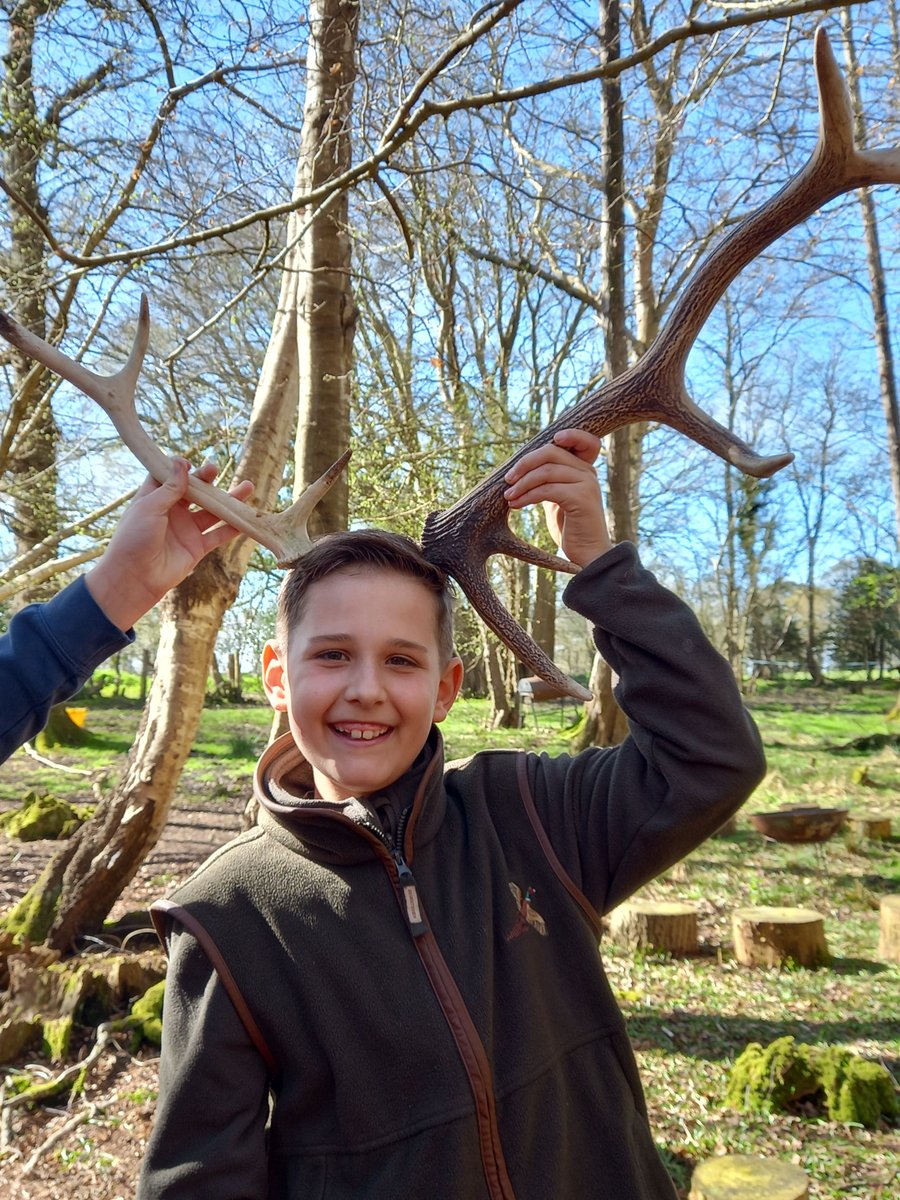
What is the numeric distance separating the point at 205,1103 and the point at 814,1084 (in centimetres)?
296

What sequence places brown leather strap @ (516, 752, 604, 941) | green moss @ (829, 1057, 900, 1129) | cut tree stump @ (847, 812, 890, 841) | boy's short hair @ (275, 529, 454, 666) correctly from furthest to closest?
cut tree stump @ (847, 812, 890, 841), green moss @ (829, 1057, 900, 1129), boy's short hair @ (275, 529, 454, 666), brown leather strap @ (516, 752, 604, 941)

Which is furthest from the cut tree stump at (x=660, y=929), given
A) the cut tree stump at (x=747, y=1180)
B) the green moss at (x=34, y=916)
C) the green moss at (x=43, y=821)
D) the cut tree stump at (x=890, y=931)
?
the green moss at (x=43, y=821)

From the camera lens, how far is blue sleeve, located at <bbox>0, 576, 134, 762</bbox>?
1.41 meters

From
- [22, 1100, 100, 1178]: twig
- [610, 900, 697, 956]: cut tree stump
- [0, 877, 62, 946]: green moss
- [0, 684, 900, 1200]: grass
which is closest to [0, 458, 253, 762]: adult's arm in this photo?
[22, 1100, 100, 1178]: twig

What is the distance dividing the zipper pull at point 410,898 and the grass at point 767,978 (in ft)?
7.47

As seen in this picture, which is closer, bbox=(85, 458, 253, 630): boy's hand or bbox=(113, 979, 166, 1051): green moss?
bbox=(85, 458, 253, 630): boy's hand

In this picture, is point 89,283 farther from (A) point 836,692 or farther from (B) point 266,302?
(A) point 836,692

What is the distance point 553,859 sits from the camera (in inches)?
59.9

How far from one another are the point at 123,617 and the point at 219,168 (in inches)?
140

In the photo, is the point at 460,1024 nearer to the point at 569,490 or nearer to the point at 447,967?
the point at 447,967

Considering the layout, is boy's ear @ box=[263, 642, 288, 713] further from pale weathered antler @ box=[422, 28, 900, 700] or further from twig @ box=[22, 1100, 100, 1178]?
twig @ box=[22, 1100, 100, 1178]

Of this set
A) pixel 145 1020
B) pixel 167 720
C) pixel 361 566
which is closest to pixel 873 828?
pixel 167 720

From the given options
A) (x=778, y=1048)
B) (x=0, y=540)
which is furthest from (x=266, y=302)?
(x=778, y=1048)

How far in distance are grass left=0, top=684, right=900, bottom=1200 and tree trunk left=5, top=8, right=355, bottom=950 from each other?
2.68 m
